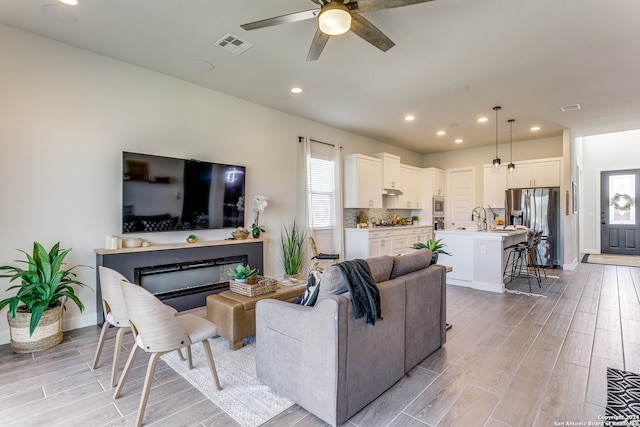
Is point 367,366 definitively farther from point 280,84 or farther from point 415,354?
point 280,84

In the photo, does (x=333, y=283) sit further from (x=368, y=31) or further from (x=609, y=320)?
(x=609, y=320)

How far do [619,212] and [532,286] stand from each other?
6126 mm

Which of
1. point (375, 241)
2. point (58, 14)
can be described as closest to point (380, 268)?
point (58, 14)

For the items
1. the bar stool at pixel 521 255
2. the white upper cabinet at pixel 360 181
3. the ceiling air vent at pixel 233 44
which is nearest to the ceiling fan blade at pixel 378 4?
the ceiling air vent at pixel 233 44

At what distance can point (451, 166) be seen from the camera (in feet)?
28.9

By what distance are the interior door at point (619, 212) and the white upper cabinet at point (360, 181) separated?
743cm

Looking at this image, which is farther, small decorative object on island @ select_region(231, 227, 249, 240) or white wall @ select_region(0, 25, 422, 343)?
small decorative object on island @ select_region(231, 227, 249, 240)

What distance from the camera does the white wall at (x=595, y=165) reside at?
857 centimetres

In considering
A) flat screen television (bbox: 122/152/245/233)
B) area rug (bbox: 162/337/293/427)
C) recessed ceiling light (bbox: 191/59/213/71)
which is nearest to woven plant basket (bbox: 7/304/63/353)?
flat screen television (bbox: 122/152/245/233)

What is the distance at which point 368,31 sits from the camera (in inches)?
95.2

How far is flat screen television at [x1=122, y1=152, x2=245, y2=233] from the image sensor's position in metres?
3.63

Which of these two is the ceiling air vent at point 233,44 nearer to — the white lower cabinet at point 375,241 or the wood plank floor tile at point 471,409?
the wood plank floor tile at point 471,409

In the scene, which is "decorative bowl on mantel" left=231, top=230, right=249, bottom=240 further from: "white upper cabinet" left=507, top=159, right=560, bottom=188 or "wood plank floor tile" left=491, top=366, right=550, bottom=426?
"white upper cabinet" left=507, top=159, right=560, bottom=188

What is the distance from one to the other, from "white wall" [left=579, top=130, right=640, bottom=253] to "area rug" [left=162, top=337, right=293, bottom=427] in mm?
10473
